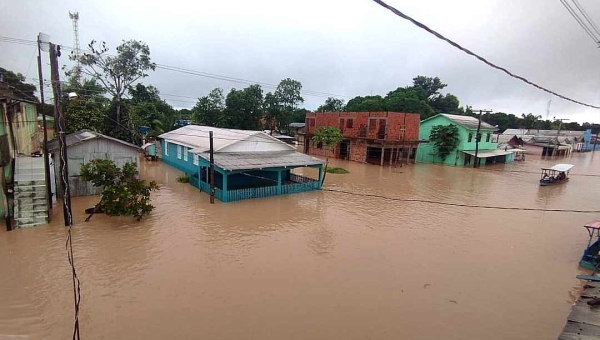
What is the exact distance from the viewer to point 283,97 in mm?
48531

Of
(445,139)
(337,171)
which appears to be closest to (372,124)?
(337,171)

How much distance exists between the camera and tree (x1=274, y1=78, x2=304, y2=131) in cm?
4822

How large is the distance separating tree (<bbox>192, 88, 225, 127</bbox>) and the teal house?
1063 inches

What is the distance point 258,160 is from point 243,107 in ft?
84.5

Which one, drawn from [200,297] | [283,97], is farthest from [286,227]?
[283,97]

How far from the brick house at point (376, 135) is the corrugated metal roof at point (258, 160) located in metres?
13.8

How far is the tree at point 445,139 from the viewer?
3488cm

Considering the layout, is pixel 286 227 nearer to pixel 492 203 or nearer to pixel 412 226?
pixel 412 226

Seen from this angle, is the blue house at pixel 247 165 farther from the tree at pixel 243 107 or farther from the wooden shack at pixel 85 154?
the tree at pixel 243 107

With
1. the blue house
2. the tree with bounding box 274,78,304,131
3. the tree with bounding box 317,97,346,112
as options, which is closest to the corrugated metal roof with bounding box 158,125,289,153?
the blue house

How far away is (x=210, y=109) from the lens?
43.3 meters

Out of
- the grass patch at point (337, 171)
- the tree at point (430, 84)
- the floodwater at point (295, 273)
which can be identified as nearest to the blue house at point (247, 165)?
the floodwater at point (295, 273)

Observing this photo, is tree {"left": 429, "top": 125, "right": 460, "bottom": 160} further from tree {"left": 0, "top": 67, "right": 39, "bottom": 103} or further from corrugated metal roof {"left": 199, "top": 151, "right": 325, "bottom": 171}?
tree {"left": 0, "top": 67, "right": 39, "bottom": 103}

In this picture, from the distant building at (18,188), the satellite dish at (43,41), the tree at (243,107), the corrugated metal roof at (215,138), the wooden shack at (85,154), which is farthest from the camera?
the tree at (243,107)
